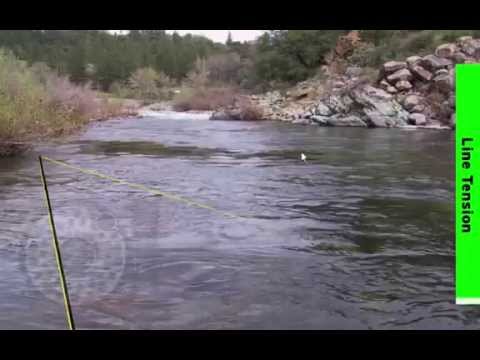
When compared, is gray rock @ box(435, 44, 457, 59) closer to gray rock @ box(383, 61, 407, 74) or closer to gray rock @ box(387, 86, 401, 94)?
gray rock @ box(383, 61, 407, 74)

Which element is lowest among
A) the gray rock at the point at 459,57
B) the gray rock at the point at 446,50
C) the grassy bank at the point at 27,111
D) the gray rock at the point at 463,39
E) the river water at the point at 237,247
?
the river water at the point at 237,247

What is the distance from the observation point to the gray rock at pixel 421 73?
25.7 metres

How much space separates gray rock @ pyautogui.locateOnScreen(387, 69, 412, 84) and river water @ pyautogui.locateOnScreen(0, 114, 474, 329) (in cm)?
1440

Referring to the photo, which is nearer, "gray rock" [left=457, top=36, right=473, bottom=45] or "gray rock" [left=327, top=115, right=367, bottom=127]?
"gray rock" [left=327, top=115, right=367, bottom=127]

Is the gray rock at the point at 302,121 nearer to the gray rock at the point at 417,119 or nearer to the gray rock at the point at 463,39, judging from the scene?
the gray rock at the point at 417,119

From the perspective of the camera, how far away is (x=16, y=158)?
1212 centimetres

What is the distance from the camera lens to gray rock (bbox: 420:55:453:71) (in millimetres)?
25981

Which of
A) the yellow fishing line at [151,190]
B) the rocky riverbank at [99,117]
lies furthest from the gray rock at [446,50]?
the yellow fishing line at [151,190]

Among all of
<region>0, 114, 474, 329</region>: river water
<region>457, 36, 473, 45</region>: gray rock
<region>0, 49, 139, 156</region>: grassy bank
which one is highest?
<region>457, 36, 473, 45</region>: gray rock

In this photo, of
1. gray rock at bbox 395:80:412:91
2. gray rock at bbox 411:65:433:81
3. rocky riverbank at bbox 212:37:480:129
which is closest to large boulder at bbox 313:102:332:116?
rocky riverbank at bbox 212:37:480:129

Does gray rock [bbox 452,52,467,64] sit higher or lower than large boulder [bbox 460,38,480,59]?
lower
